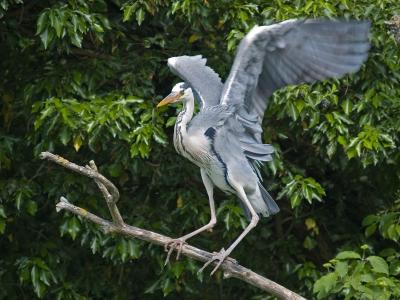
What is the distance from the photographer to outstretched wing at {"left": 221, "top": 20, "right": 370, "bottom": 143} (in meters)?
5.26

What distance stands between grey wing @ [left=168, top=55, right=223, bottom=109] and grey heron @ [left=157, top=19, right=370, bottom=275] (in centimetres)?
2

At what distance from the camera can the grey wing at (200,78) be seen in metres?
5.59

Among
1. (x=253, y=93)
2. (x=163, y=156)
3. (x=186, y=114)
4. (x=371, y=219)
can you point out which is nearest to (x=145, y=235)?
(x=186, y=114)

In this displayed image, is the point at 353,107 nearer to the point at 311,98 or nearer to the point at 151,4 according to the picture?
the point at 311,98

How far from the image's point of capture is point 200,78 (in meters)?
5.67

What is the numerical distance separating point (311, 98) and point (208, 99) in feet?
2.67

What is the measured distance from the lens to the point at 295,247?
23.7 ft

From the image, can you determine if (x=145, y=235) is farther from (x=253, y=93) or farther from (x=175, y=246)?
(x=253, y=93)

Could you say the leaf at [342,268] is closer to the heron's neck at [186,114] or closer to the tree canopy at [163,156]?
the tree canopy at [163,156]

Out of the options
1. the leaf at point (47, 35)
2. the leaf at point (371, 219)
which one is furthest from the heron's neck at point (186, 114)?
the leaf at point (371, 219)

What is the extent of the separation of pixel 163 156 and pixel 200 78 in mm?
1168

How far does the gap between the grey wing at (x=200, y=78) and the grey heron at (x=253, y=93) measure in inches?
0.9

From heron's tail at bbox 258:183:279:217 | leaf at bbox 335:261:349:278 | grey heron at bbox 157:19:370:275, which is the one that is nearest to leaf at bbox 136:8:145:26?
grey heron at bbox 157:19:370:275

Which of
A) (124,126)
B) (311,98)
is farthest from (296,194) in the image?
(124,126)
